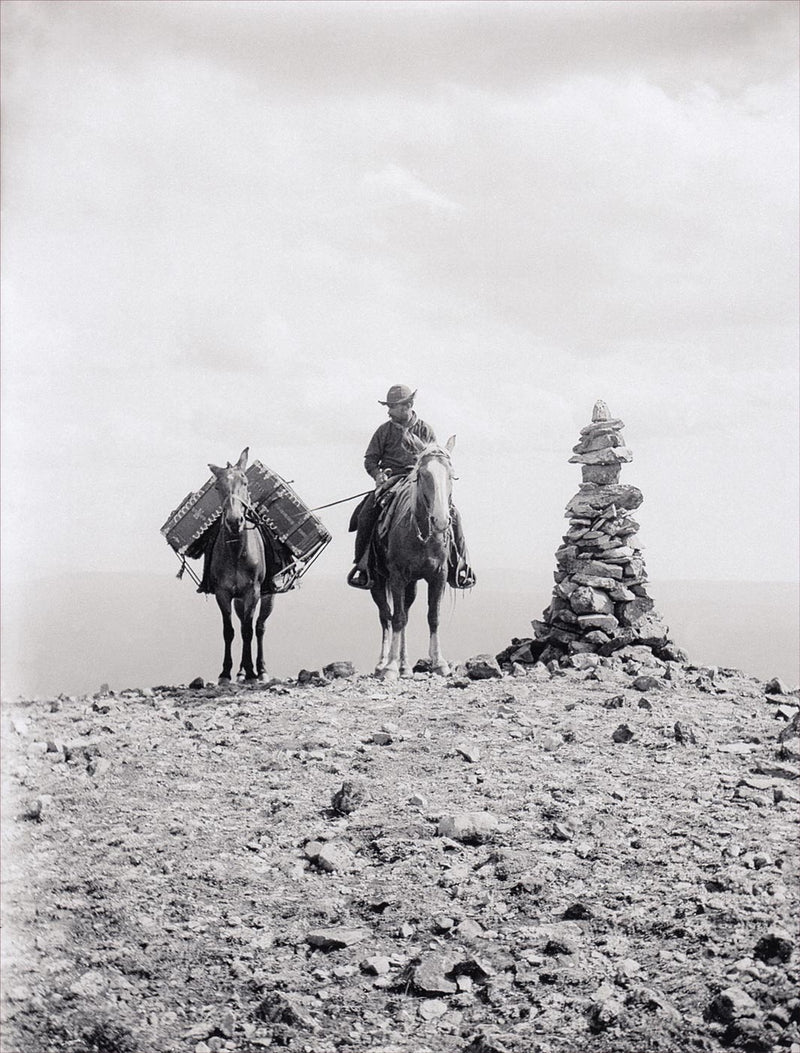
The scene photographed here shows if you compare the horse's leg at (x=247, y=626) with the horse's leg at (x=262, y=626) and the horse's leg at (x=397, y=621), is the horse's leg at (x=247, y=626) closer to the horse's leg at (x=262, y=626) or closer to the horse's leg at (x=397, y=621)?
the horse's leg at (x=262, y=626)

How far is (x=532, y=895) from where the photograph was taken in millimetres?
4805

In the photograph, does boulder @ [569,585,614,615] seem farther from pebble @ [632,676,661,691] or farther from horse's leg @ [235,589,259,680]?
horse's leg @ [235,589,259,680]

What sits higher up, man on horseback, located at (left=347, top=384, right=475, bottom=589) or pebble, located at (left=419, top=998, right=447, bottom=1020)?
man on horseback, located at (left=347, top=384, right=475, bottom=589)

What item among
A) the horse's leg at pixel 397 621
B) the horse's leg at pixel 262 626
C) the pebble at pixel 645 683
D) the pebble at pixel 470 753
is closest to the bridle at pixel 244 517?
the horse's leg at pixel 262 626

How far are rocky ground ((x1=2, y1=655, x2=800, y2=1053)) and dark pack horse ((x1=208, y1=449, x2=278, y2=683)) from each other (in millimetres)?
2911

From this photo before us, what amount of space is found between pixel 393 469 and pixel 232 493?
2171 millimetres

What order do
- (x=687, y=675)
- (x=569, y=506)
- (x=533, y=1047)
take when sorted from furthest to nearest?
1. (x=569, y=506)
2. (x=687, y=675)
3. (x=533, y=1047)

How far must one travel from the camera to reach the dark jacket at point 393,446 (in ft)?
36.8

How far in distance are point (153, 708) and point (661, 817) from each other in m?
5.53

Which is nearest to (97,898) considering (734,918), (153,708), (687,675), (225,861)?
(225,861)

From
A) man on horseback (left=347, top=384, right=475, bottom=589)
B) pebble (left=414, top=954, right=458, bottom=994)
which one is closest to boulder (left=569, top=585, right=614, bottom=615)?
man on horseback (left=347, top=384, right=475, bottom=589)

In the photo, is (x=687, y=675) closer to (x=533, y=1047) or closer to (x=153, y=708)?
(x=153, y=708)

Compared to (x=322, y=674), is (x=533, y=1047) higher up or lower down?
lower down

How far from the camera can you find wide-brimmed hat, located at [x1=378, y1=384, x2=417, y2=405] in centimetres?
1098
